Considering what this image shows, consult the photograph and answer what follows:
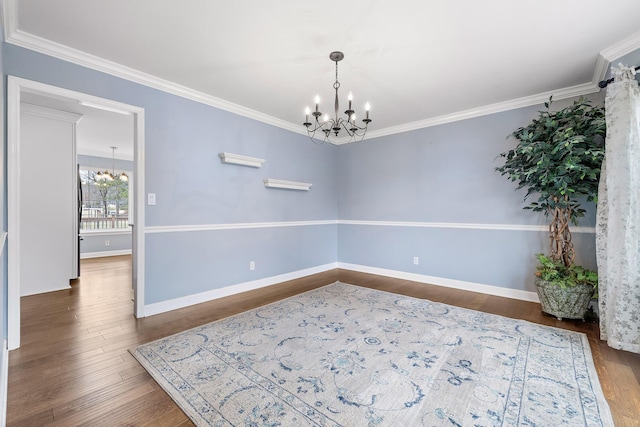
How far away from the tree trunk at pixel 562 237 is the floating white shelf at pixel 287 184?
10.5 feet

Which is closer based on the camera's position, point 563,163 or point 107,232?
point 563,163

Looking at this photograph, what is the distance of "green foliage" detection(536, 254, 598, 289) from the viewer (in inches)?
107

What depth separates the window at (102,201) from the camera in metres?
6.79

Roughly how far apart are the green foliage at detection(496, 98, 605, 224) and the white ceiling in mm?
490

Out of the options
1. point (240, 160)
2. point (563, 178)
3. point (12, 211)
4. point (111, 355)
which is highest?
point (240, 160)

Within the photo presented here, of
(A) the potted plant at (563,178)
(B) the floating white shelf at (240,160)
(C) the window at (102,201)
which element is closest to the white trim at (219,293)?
(B) the floating white shelf at (240,160)

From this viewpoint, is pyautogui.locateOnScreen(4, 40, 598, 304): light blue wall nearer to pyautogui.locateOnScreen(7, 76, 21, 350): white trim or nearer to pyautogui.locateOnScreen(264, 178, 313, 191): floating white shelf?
pyautogui.locateOnScreen(264, 178, 313, 191): floating white shelf

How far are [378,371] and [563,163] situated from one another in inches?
103

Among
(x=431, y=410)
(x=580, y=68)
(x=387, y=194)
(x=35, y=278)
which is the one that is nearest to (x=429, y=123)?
(x=387, y=194)

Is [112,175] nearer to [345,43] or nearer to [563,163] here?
[345,43]

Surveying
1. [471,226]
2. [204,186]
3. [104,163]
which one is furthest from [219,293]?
[104,163]

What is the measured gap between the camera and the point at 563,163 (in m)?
2.68

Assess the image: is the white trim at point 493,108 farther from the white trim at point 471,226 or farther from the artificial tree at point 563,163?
the white trim at point 471,226

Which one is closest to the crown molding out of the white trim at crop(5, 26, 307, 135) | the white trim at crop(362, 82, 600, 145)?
the white trim at crop(362, 82, 600, 145)
